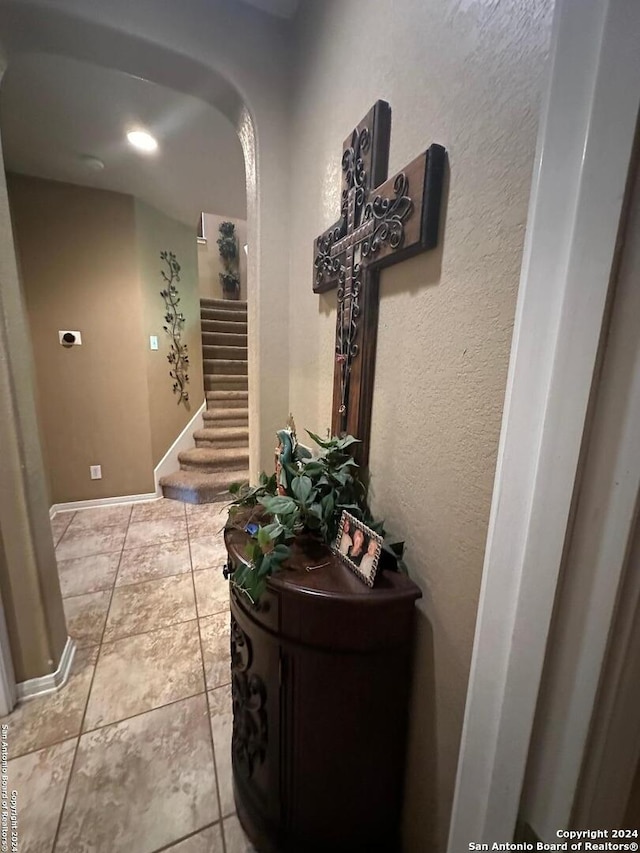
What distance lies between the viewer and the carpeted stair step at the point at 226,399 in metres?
3.80

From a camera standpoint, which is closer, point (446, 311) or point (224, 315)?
point (446, 311)

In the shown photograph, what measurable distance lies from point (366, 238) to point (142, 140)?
6.84 ft

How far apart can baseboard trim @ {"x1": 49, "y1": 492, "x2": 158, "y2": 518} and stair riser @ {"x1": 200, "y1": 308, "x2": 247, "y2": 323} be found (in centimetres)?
238

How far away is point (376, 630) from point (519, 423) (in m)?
0.52

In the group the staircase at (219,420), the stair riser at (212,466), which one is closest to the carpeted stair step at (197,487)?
the staircase at (219,420)

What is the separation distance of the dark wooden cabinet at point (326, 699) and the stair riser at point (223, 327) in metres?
3.85

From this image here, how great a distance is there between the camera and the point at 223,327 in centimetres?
427

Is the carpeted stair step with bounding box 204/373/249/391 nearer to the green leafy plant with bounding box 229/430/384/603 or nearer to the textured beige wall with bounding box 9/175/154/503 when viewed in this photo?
the textured beige wall with bounding box 9/175/154/503

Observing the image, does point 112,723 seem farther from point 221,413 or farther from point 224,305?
point 224,305

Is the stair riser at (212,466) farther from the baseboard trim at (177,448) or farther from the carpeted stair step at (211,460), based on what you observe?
the baseboard trim at (177,448)

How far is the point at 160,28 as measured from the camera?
111 cm

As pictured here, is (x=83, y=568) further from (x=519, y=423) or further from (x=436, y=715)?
(x=519, y=423)

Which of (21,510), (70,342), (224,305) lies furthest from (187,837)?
(224,305)

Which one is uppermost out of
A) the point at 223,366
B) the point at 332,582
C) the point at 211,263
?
the point at 211,263
